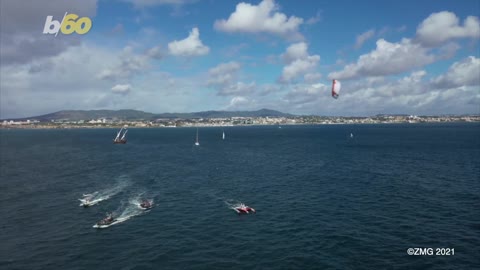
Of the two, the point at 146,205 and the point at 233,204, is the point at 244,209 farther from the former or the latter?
the point at 146,205

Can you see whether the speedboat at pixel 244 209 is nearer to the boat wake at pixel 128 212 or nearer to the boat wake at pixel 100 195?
the boat wake at pixel 128 212

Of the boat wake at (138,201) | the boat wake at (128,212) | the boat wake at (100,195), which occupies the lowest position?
the boat wake at (128,212)

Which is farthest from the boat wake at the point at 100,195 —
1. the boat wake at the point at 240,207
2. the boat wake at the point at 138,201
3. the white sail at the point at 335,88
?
the white sail at the point at 335,88

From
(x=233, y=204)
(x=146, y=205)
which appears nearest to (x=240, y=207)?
(x=233, y=204)

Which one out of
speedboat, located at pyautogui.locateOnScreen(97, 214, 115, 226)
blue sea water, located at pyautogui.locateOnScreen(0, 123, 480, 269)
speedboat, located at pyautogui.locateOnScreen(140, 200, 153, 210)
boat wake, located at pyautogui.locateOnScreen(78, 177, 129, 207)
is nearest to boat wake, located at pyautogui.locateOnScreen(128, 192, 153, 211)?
speedboat, located at pyautogui.locateOnScreen(140, 200, 153, 210)

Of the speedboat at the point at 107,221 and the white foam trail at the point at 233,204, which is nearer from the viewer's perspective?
the speedboat at the point at 107,221

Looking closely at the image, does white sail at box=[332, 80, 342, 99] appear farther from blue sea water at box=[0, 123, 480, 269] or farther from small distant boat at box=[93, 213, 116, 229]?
small distant boat at box=[93, 213, 116, 229]

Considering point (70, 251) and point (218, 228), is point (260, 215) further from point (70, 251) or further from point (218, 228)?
point (70, 251)
